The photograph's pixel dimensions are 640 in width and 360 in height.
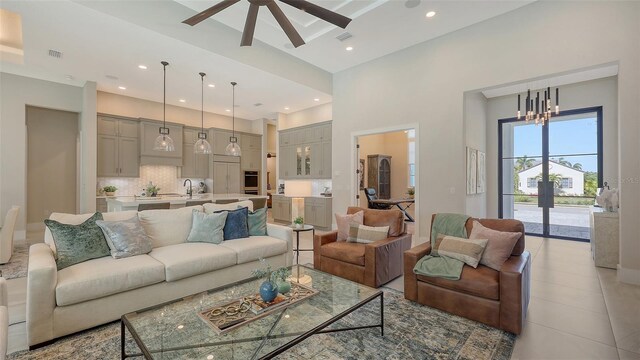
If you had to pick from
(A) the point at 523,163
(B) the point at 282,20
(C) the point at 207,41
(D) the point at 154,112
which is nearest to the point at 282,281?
(B) the point at 282,20

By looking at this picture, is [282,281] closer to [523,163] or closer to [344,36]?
[344,36]

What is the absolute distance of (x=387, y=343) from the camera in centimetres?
220

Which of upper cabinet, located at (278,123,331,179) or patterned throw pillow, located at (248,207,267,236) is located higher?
upper cabinet, located at (278,123,331,179)

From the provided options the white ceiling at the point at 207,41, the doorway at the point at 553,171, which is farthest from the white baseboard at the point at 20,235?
the doorway at the point at 553,171

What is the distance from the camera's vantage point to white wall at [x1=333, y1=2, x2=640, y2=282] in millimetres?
3447

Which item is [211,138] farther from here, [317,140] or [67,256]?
[67,256]

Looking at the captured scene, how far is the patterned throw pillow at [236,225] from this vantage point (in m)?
3.63

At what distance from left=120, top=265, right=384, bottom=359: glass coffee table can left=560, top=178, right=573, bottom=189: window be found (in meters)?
6.17

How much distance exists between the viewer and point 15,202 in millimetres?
5438

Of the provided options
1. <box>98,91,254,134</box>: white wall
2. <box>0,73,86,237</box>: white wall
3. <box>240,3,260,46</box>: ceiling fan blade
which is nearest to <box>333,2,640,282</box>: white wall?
<box>240,3,260,46</box>: ceiling fan blade

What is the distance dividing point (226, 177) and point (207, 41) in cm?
460

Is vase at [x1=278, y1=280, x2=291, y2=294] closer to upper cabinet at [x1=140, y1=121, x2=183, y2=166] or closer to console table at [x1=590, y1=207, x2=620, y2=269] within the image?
console table at [x1=590, y1=207, x2=620, y2=269]

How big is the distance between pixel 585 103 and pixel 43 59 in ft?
33.5

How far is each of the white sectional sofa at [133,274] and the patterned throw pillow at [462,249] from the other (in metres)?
1.93
